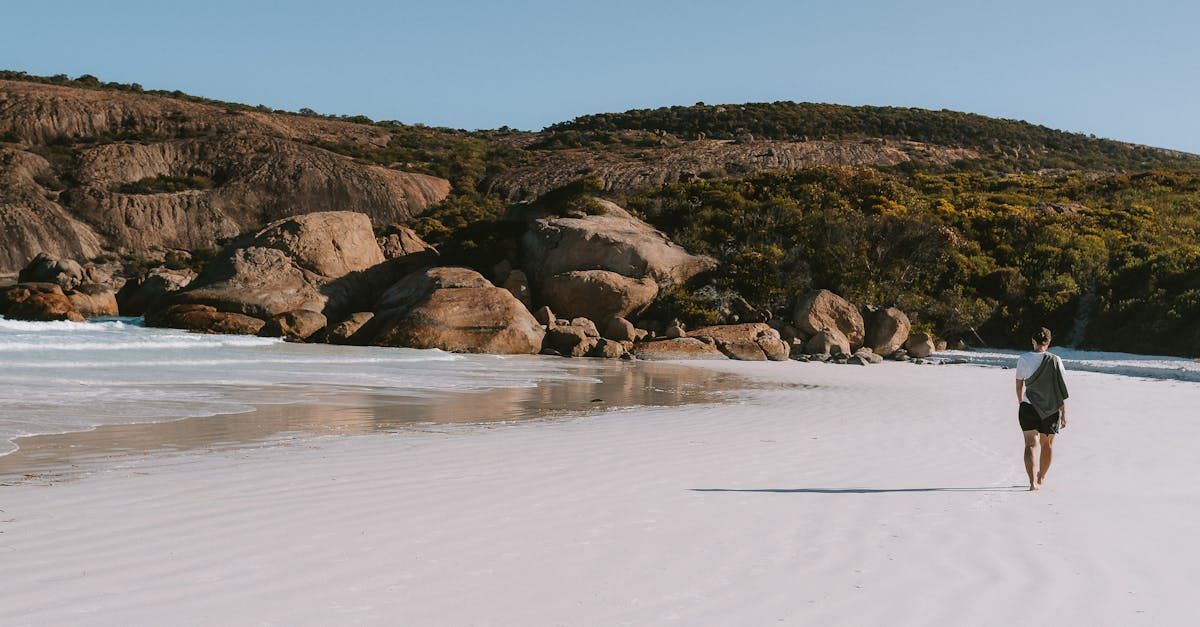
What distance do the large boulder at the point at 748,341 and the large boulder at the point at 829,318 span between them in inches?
50.2

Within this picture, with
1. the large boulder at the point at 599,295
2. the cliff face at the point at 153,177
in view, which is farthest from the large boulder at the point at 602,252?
the cliff face at the point at 153,177

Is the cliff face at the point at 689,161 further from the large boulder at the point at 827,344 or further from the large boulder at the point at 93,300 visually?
the large boulder at the point at 827,344

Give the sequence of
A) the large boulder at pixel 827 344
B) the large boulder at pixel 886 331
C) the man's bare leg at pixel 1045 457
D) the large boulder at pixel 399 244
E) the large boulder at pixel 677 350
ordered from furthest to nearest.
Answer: the large boulder at pixel 399 244, the large boulder at pixel 886 331, the large boulder at pixel 827 344, the large boulder at pixel 677 350, the man's bare leg at pixel 1045 457

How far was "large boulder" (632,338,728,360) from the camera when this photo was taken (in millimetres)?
23469

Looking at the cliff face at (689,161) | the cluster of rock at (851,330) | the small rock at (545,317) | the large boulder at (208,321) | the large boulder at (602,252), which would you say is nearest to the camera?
the cluster of rock at (851,330)

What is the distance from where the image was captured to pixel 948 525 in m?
5.78

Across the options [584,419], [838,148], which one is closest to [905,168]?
[838,148]

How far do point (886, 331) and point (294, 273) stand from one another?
1619 centimetres

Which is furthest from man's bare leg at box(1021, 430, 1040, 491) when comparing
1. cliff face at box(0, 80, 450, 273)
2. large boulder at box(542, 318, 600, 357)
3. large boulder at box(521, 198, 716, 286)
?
cliff face at box(0, 80, 450, 273)

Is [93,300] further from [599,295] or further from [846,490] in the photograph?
[846,490]

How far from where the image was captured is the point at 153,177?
5566 centimetres

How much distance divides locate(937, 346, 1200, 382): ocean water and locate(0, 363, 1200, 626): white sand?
37.1 ft

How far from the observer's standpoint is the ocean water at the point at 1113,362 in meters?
19.2

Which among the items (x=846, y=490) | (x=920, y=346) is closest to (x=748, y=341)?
(x=920, y=346)
